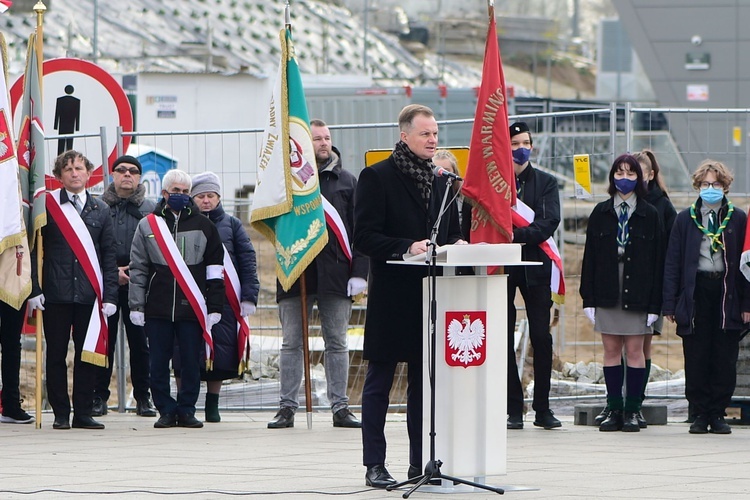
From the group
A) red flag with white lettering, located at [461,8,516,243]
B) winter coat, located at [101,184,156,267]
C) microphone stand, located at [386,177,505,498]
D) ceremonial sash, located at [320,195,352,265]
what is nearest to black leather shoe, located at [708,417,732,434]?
ceremonial sash, located at [320,195,352,265]

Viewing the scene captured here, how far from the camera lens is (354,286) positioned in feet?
37.4

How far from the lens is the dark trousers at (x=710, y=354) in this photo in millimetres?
10812

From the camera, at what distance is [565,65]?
83.6 meters

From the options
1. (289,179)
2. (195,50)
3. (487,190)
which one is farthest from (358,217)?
(195,50)

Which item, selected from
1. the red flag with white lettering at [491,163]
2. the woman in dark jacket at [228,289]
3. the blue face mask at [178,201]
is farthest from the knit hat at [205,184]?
the red flag with white lettering at [491,163]

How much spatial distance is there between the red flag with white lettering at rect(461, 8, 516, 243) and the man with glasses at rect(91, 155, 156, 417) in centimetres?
426

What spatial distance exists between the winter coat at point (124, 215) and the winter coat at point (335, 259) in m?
1.44

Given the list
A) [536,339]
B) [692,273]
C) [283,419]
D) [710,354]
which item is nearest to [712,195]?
[692,273]

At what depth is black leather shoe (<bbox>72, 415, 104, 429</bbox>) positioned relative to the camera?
1145cm

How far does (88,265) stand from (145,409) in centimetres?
185

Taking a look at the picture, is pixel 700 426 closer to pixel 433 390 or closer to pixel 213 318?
pixel 213 318

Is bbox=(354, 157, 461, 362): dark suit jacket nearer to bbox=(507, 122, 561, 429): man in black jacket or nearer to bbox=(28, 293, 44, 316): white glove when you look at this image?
bbox=(507, 122, 561, 429): man in black jacket

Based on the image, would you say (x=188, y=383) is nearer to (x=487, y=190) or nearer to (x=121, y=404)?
(x=121, y=404)

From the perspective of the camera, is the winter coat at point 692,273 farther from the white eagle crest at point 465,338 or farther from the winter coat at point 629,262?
the white eagle crest at point 465,338
